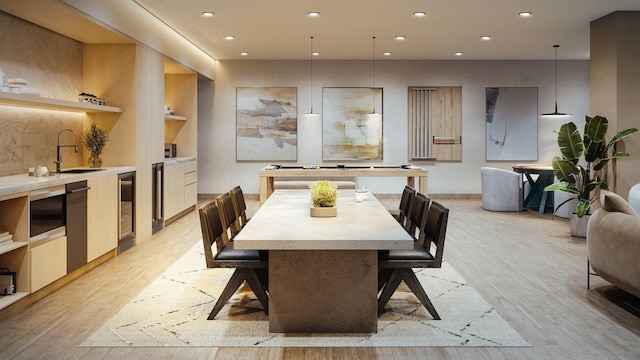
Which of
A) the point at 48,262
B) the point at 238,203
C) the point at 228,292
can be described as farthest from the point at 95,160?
the point at 228,292

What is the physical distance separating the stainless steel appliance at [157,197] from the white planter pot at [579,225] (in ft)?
17.4

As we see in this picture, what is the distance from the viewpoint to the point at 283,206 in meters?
3.98

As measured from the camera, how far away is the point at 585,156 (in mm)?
6090

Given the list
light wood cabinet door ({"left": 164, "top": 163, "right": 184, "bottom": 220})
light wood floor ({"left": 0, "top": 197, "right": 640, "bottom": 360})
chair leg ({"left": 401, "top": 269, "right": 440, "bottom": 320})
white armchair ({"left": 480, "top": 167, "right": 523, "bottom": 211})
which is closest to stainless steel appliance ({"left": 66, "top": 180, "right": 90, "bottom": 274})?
light wood floor ({"left": 0, "top": 197, "right": 640, "bottom": 360})

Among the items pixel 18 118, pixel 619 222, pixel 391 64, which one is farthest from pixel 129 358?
pixel 391 64

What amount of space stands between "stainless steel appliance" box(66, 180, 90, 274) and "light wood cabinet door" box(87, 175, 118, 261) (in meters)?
0.09

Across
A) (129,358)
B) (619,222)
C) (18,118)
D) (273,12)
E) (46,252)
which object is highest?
(273,12)

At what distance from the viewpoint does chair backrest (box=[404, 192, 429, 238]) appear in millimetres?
3771

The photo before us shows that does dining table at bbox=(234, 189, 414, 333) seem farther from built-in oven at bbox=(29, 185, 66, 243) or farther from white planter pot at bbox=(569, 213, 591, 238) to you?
white planter pot at bbox=(569, 213, 591, 238)

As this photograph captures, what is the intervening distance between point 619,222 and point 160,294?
11.1 feet

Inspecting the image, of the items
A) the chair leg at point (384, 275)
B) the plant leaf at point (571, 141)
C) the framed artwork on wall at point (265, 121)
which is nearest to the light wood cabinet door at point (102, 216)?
the chair leg at point (384, 275)

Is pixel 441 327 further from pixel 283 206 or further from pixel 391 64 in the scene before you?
pixel 391 64

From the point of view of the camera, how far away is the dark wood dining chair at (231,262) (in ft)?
10.5

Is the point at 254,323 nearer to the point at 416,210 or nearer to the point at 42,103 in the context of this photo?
the point at 416,210
